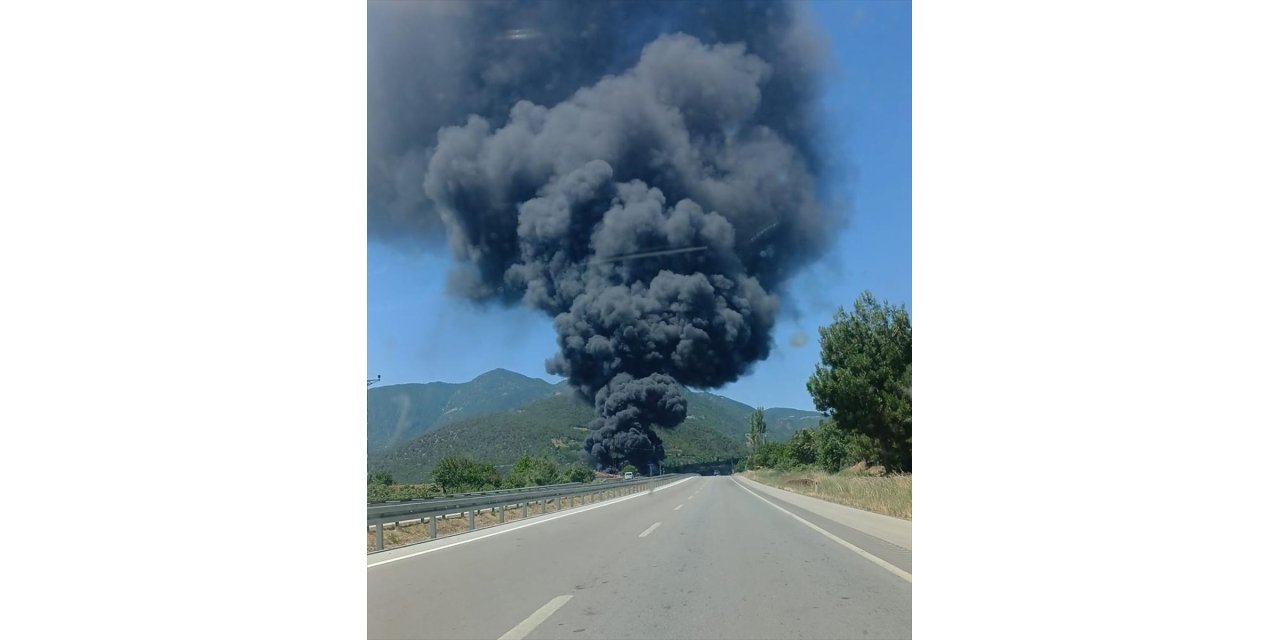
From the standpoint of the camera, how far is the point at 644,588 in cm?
678

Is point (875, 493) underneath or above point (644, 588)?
underneath

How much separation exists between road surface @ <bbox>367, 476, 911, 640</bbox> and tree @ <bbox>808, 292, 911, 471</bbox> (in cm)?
1588

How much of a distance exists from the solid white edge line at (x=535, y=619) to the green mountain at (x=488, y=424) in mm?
4266

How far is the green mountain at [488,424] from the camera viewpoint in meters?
14.4

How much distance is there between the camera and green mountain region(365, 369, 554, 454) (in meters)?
11.6

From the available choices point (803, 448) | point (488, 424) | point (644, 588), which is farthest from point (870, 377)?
point (803, 448)

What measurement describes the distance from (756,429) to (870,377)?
6741cm

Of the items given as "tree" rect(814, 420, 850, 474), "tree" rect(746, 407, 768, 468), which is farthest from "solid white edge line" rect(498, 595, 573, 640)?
"tree" rect(746, 407, 768, 468)

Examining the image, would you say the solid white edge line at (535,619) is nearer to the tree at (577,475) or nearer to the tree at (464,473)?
the tree at (464,473)

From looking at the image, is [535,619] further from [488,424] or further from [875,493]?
[488,424]

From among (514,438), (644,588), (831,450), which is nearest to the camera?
(644,588)

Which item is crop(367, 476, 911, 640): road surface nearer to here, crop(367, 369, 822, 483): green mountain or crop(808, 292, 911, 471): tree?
crop(367, 369, 822, 483): green mountain
